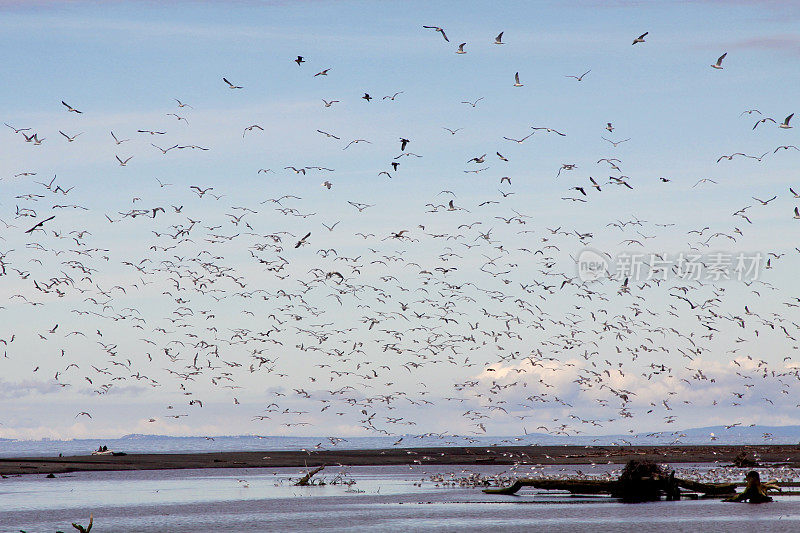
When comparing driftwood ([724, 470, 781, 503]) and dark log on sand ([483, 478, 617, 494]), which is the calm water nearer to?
driftwood ([724, 470, 781, 503])

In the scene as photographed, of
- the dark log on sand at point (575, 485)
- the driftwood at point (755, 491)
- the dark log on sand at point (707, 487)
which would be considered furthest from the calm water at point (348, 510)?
the dark log on sand at point (707, 487)

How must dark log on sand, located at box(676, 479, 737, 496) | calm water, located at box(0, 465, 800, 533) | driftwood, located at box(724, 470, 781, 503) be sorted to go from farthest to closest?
dark log on sand, located at box(676, 479, 737, 496) → driftwood, located at box(724, 470, 781, 503) → calm water, located at box(0, 465, 800, 533)

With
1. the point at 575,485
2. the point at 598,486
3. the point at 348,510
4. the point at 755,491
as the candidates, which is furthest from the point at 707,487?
the point at 348,510

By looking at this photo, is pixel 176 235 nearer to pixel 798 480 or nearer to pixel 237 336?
pixel 237 336

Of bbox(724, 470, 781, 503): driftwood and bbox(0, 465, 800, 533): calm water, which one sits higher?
bbox(724, 470, 781, 503): driftwood

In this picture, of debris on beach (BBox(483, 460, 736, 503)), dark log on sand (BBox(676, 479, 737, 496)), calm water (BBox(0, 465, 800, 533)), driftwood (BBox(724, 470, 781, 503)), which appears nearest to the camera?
calm water (BBox(0, 465, 800, 533))

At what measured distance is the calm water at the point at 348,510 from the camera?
1492 inches

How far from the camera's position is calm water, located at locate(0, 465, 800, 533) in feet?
124

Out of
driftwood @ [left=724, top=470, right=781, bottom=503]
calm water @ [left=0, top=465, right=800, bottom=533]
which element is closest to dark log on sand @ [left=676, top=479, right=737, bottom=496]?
calm water @ [left=0, top=465, right=800, bottom=533]

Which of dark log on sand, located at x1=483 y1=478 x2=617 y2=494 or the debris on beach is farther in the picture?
dark log on sand, located at x1=483 y1=478 x2=617 y2=494

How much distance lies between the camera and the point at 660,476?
155ft

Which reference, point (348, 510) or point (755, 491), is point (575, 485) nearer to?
point (755, 491)

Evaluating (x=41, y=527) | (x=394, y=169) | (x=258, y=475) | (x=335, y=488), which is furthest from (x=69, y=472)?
(x=394, y=169)

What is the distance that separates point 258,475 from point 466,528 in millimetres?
42993
